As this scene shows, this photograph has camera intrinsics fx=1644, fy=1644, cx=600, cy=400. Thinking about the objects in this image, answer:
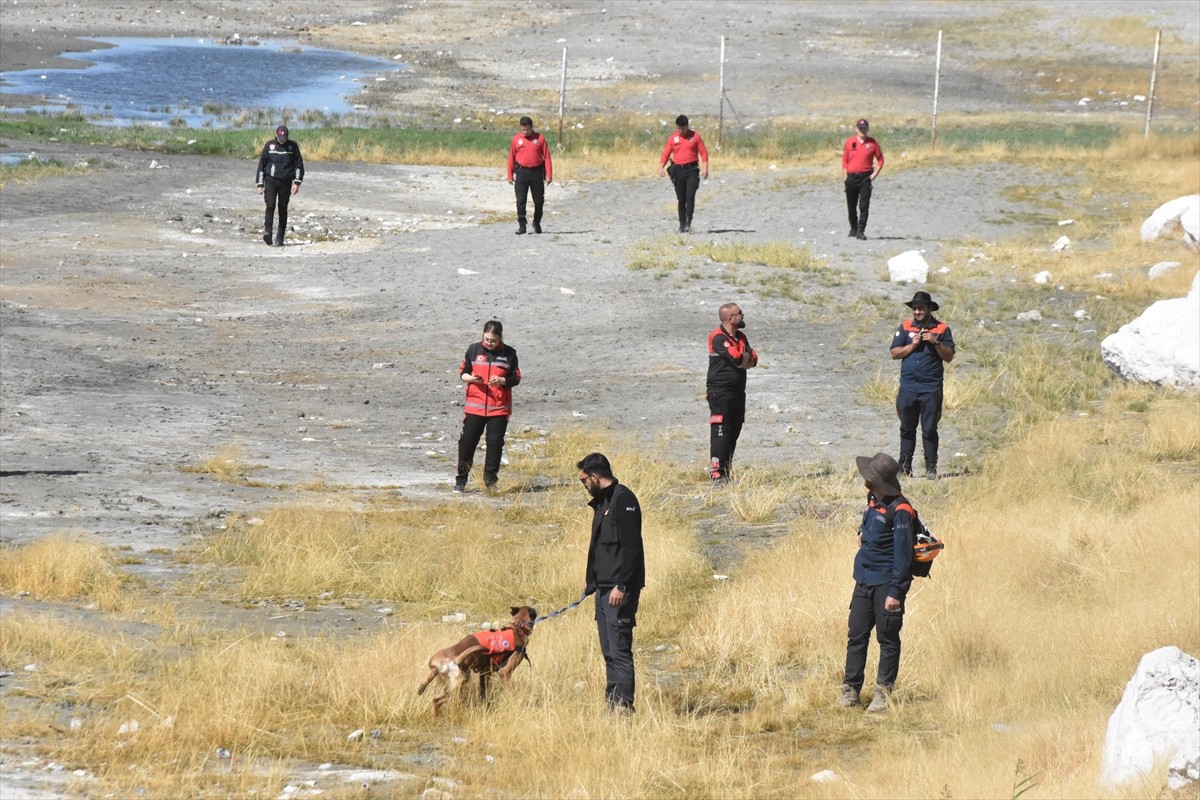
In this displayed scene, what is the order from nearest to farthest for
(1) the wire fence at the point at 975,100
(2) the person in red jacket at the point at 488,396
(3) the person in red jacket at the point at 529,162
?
(2) the person in red jacket at the point at 488,396
(3) the person in red jacket at the point at 529,162
(1) the wire fence at the point at 975,100

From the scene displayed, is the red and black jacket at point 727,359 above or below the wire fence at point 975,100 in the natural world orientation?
below

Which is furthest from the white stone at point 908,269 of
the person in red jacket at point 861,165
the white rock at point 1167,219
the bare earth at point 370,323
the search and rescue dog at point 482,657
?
the search and rescue dog at point 482,657

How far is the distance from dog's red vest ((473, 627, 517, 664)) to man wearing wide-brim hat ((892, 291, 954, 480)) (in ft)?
17.8

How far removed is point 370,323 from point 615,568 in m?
12.2

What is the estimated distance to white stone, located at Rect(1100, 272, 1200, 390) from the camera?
52.1 ft

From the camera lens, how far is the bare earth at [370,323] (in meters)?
13.8

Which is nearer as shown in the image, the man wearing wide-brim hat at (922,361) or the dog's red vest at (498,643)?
the dog's red vest at (498,643)

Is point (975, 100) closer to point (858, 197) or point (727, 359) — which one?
point (858, 197)

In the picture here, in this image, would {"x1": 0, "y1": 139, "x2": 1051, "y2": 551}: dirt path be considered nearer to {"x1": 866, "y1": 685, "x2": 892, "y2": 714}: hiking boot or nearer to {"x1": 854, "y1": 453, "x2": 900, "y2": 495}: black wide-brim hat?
{"x1": 866, "y1": 685, "x2": 892, "y2": 714}: hiking boot

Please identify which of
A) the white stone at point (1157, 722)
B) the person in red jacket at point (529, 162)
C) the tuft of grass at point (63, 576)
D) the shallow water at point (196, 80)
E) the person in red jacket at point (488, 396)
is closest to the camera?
the white stone at point (1157, 722)

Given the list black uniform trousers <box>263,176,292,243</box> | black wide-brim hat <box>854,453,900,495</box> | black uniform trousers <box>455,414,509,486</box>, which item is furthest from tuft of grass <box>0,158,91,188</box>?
black wide-brim hat <box>854,453,900,495</box>

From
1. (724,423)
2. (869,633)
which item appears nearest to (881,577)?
(869,633)

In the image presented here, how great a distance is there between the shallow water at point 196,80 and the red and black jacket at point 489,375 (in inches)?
1090

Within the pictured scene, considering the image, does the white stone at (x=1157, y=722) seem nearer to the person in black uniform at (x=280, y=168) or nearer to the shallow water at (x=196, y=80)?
the person in black uniform at (x=280, y=168)
